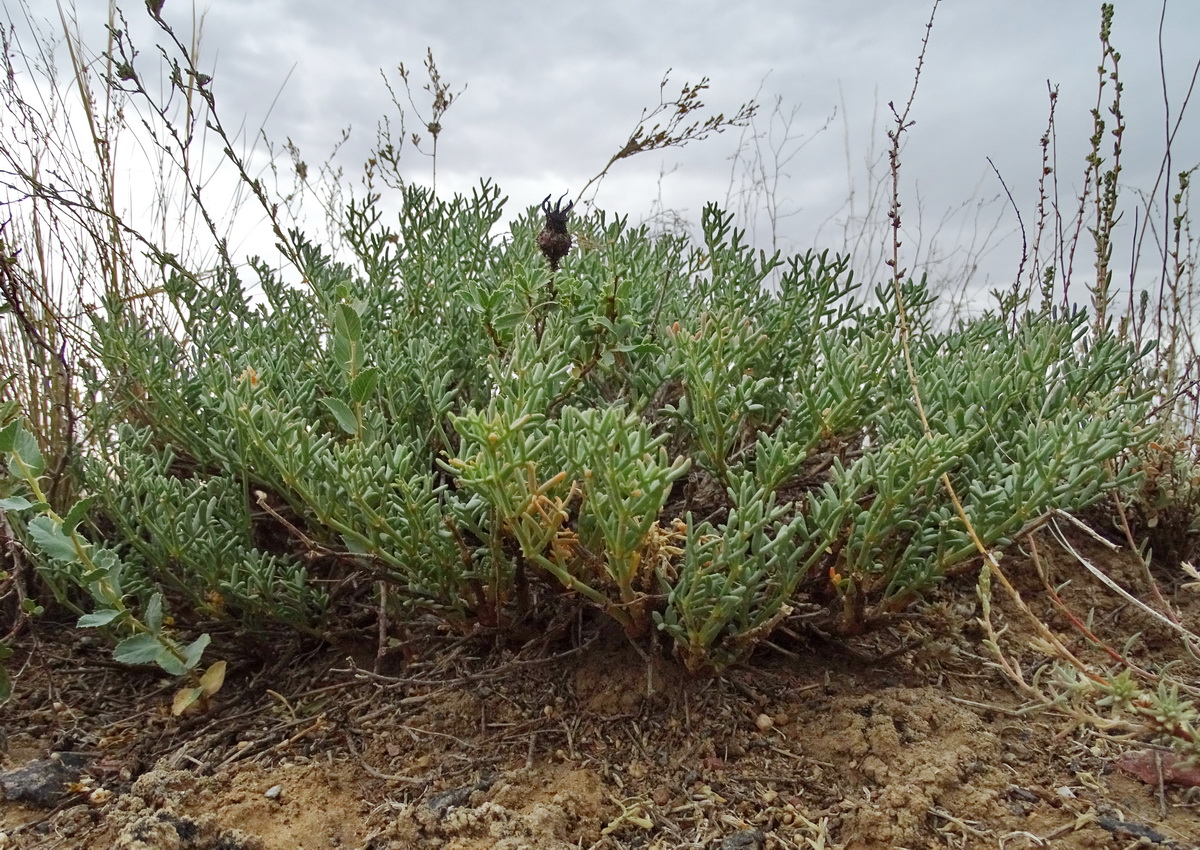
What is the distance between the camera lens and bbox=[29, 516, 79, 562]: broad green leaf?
1747 mm

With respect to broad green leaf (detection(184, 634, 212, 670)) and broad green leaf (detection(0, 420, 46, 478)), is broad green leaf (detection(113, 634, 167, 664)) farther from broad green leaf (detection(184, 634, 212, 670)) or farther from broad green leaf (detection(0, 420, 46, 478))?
broad green leaf (detection(0, 420, 46, 478))

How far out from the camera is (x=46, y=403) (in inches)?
114

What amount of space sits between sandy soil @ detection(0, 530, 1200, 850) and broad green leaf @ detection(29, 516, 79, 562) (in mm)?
466

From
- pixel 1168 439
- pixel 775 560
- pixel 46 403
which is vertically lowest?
pixel 775 560

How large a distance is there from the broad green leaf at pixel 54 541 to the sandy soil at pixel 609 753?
1.53ft

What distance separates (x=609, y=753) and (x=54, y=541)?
1.17 meters

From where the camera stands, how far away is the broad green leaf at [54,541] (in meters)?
1.75

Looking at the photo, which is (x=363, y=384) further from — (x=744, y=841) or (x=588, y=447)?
(x=744, y=841)

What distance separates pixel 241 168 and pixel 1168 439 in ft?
9.43

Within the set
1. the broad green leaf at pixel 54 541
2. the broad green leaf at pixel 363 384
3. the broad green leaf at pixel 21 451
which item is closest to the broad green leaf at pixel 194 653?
the broad green leaf at pixel 54 541

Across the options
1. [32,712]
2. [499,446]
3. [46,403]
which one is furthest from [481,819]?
[46,403]

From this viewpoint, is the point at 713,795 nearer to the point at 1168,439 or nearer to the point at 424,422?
the point at 424,422

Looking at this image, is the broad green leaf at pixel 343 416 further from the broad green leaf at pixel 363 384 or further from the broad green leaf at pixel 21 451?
the broad green leaf at pixel 21 451

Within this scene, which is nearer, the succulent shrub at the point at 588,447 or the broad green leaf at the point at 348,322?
the succulent shrub at the point at 588,447
